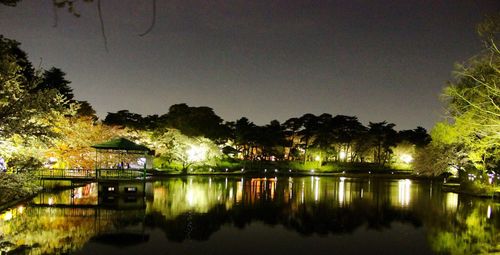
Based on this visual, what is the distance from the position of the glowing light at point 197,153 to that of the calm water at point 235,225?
24.7m

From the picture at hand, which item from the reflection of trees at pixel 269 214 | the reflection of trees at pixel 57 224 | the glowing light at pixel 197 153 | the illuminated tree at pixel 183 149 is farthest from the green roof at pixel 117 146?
the glowing light at pixel 197 153

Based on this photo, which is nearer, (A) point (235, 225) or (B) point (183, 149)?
(A) point (235, 225)

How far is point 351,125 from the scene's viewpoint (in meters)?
71.4

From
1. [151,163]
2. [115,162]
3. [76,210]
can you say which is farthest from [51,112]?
[151,163]

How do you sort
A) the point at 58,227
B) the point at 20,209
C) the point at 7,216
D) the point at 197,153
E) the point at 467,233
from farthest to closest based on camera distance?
the point at 197,153 < the point at 20,209 < the point at 7,216 < the point at 467,233 < the point at 58,227

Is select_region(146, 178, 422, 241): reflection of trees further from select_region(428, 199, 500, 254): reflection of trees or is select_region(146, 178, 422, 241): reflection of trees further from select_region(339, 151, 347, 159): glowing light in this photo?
select_region(339, 151, 347, 159): glowing light

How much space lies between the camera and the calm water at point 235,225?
13.2 metres

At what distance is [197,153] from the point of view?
5159 centimetres

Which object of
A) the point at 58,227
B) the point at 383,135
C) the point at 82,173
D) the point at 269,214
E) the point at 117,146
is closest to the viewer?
the point at 58,227

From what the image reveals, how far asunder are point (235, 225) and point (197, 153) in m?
34.8

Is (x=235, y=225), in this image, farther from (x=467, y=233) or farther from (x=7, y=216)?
(x=7, y=216)

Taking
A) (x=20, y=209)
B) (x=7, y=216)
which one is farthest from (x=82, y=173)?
(x=7, y=216)

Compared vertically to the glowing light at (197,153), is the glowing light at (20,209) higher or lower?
lower

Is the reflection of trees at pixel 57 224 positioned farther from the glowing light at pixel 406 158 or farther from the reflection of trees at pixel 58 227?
the glowing light at pixel 406 158
